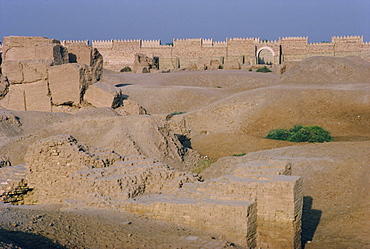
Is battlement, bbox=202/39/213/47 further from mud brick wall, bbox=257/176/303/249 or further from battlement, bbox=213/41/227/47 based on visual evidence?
mud brick wall, bbox=257/176/303/249

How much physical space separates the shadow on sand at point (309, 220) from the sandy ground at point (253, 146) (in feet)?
0.06

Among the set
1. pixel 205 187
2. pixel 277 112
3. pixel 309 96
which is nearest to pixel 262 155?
pixel 205 187

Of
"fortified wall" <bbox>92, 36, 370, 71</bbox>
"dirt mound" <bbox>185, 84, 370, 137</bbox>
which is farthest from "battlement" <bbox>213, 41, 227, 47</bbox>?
"dirt mound" <bbox>185, 84, 370, 137</bbox>

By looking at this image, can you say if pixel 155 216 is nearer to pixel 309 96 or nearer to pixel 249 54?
pixel 309 96

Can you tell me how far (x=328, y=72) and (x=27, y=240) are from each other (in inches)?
766

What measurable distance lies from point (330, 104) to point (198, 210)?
13.1m

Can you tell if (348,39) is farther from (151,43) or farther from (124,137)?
(124,137)

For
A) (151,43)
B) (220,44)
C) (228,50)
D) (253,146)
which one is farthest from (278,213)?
(151,43)

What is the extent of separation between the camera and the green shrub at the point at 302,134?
14788 mm

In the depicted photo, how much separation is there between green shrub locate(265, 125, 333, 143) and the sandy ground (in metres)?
0.57

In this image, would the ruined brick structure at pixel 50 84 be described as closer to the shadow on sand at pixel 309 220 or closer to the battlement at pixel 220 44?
the shadow on sand at pixel 309 220

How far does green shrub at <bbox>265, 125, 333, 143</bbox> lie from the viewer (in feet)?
48.5

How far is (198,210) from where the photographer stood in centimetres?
656

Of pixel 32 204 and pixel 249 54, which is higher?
pixel 249 54
